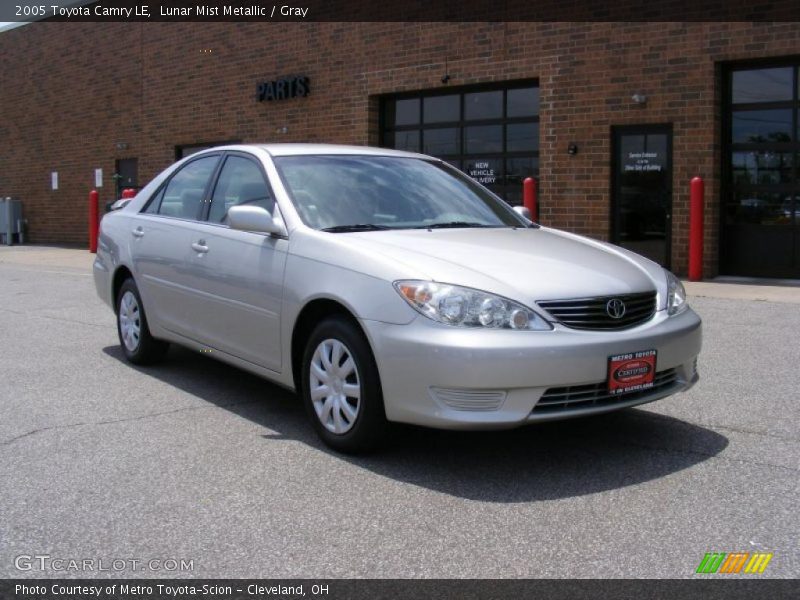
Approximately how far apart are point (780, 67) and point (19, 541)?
1179 centimetres

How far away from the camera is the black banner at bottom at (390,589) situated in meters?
3.09

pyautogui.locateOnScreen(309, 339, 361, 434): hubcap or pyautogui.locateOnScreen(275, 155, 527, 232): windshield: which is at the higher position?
pyautogui.locateOnScreen(275, 155, 527, 232): windshield

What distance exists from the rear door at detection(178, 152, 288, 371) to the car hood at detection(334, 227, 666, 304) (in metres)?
0.59

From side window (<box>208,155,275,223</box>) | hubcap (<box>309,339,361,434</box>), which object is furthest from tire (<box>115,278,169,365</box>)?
hubcap (<box>309,339,361,434</box>)

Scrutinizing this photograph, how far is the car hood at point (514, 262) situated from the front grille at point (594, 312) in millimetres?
33

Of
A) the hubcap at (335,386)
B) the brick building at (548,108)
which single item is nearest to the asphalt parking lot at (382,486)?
the hubcap at (335,386)

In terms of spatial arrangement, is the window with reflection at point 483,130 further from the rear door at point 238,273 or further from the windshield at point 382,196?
the rear door at point 238,273

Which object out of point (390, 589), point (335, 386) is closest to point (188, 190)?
point (335, 386)

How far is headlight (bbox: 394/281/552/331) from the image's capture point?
4.10m

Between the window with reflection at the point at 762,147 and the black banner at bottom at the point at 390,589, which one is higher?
the window with reflection at the point at 762,147

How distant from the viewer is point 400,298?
4.21 metres

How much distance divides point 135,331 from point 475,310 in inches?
138

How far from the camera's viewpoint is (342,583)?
10.5 feet
